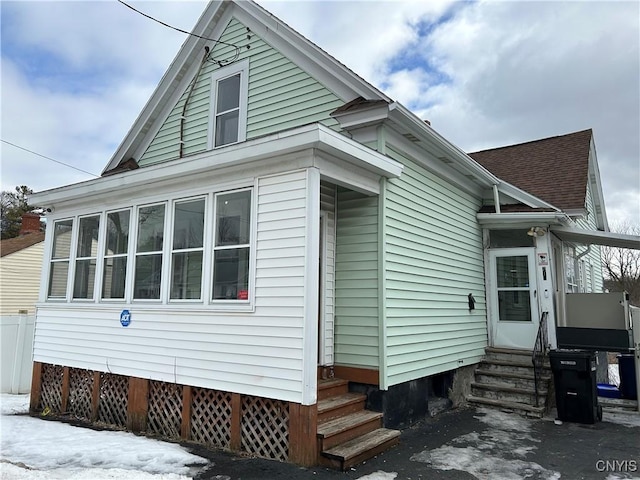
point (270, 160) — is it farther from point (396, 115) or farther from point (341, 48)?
point (341, 48)

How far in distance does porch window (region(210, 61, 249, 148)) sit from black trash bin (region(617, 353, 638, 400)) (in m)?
8.09

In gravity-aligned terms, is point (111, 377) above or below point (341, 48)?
below

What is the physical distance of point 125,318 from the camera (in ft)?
20.5

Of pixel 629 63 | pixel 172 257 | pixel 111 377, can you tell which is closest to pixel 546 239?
pixel 172 257

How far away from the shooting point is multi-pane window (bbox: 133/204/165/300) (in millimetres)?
6043

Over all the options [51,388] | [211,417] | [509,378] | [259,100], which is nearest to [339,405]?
[211,417]

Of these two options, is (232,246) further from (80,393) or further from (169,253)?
(80,393)

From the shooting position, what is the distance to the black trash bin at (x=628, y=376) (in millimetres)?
7633

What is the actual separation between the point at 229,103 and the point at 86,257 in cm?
378

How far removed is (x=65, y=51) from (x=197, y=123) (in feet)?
19.0

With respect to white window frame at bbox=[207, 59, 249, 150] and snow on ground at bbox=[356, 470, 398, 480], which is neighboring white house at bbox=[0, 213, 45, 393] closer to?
white window frame at bbox=[207, 59, 249, 150]

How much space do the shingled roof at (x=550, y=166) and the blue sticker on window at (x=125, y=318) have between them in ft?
29.2

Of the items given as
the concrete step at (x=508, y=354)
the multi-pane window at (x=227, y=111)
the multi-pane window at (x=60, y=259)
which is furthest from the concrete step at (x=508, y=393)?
the multi-pane window at (x=60, y=259)

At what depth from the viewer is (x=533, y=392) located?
708cm
